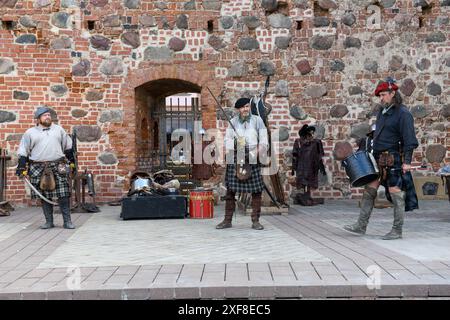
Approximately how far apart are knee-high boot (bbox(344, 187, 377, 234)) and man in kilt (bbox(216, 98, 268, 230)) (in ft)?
4.44

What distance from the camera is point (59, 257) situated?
5.92 m

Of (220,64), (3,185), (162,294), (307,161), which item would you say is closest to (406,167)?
(162,294)

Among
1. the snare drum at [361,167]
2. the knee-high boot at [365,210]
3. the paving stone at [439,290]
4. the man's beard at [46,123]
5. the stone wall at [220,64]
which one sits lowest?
the paving stone at [439,290]

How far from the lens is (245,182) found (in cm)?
809

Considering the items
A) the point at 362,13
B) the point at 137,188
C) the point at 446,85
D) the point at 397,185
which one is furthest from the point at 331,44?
the point at 397,185

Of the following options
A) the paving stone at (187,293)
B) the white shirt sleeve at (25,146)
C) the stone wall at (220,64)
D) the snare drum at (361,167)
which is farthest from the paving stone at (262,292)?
the stone wall at (220,64)

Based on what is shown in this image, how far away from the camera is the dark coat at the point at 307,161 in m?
11.4

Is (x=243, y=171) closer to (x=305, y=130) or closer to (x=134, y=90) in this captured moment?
(x=305, y=130)

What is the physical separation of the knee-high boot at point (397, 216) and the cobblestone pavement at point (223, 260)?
0.11 metres

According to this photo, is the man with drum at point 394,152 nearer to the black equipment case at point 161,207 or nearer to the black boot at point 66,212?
the black equipment case at point 161,207

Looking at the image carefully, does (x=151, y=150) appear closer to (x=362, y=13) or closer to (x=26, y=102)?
(x=26, y=102)

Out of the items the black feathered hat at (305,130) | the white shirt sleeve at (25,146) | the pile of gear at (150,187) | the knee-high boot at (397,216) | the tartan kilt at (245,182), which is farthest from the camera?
the black feathered hat at (305,130)

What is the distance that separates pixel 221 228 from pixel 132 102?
4.28m

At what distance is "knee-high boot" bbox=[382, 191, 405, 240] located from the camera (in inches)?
270
